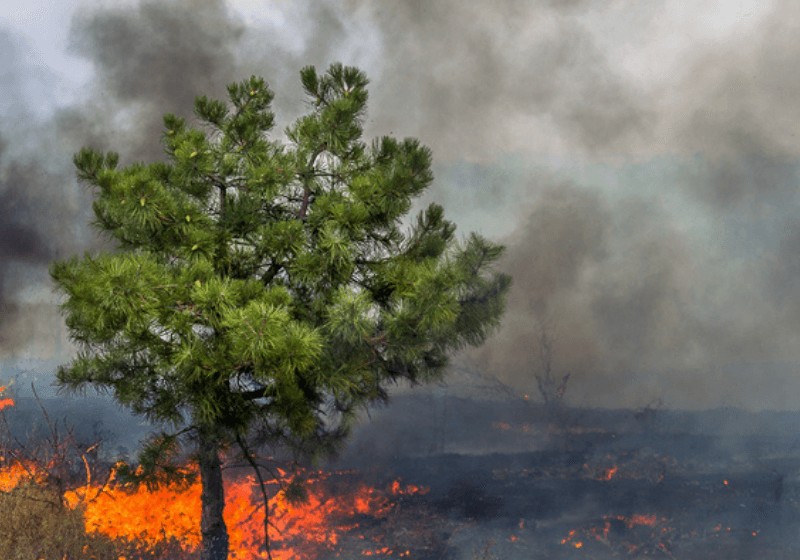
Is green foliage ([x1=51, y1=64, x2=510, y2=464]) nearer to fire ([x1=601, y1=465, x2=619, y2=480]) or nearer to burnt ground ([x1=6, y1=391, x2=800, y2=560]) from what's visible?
burnt ground ([x1=6, y1=391, x2=800, y2=560])

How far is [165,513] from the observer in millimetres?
13578

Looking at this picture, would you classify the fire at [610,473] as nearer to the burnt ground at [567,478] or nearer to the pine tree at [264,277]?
the burnt ground at [567,478]

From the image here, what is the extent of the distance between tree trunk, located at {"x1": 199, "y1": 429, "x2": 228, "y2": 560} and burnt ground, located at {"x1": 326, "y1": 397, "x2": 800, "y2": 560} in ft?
21.4

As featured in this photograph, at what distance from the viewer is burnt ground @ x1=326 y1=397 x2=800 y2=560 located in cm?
1772

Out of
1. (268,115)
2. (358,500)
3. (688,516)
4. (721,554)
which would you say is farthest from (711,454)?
(268,115)

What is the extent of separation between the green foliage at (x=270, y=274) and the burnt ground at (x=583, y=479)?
8016 mm

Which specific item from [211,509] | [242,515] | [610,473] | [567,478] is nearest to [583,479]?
[567,478]

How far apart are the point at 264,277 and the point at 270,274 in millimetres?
98

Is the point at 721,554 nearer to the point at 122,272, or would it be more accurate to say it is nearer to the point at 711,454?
the point at 711,454

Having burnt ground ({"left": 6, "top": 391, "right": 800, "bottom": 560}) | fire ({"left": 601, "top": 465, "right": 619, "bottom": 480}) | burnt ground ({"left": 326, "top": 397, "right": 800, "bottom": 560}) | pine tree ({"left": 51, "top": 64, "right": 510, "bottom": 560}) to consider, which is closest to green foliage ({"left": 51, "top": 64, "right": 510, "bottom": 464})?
pine tree ({"left": 51, "top": 64, "right": 510, "bottom": 560})

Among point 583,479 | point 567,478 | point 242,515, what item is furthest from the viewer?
point 567,478

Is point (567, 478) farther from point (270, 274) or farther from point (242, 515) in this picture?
point (270, 274)

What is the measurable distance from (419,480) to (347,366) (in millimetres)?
13065

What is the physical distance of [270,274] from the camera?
10953 millimetres
